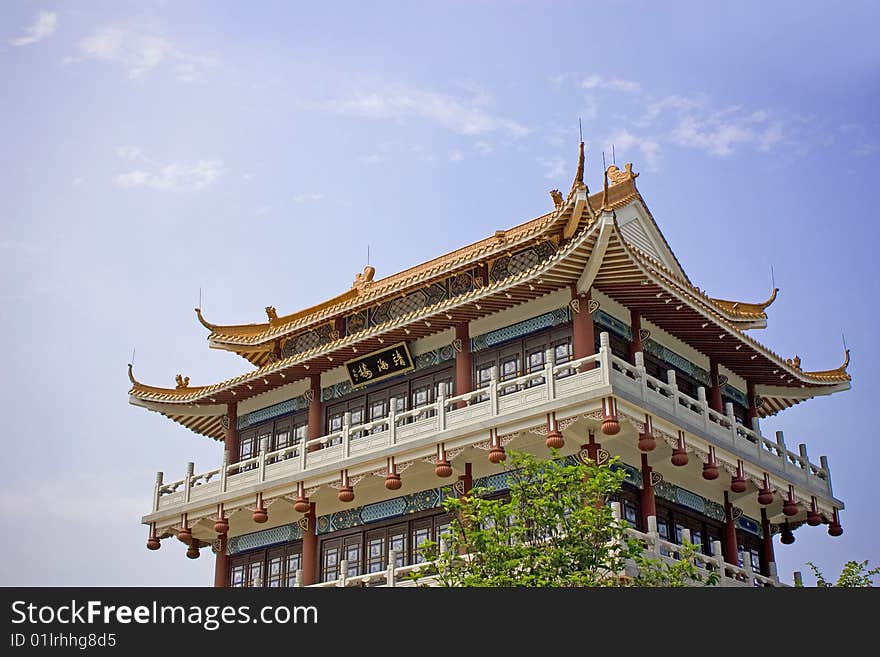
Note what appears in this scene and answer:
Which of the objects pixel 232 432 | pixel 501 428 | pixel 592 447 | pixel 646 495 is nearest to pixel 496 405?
pixel 501 428

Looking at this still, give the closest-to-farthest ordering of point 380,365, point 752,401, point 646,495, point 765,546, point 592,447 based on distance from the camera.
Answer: point 592,447
point 646,495
point 380,365
point 765,546
point 752,401

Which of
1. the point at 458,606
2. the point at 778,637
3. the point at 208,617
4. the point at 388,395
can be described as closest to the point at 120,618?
the point at 208,617

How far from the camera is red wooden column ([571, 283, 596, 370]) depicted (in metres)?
26.7

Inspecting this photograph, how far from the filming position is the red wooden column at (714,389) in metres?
30.7

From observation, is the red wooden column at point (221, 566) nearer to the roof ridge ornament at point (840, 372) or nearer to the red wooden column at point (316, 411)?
the red wooden column at point (316, 411)

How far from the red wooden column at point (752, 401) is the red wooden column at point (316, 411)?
35.2 feet

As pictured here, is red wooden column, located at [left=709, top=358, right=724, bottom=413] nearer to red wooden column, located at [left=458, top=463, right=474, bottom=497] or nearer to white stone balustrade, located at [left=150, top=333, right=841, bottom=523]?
white stone balustrade, located at [left=150, top=333, right=841, bottom=523]

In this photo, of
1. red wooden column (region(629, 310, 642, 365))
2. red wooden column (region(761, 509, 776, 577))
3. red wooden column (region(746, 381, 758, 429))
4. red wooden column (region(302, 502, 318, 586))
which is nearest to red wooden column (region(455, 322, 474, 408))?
red wooden column (region(629, 310, 642, 365))

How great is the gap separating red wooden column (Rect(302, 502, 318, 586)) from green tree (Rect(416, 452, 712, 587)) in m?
8.98

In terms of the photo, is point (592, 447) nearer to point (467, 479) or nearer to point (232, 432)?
point (467, 479)

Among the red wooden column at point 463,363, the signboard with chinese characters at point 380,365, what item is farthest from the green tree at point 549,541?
the signboard with chinese characters at point 380,365

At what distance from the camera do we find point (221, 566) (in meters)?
32.9

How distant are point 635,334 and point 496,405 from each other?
4.10 metres

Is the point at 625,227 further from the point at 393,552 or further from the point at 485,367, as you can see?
the point at 393,552
